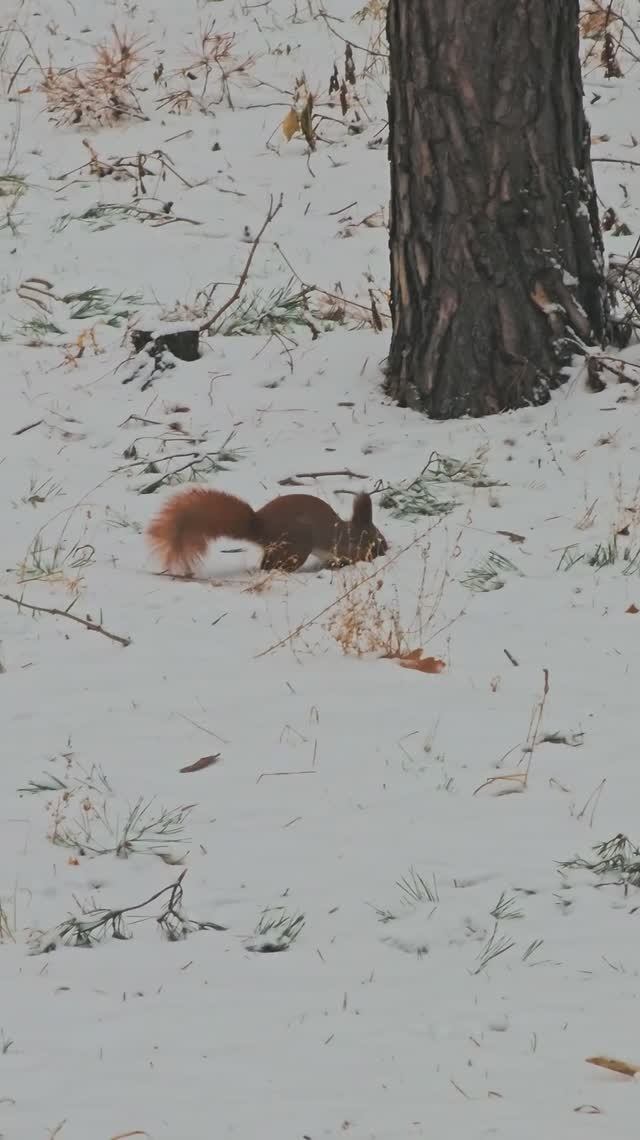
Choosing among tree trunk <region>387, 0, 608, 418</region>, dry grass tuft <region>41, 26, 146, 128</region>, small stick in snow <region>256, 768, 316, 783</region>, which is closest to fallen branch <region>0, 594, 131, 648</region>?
small stick in snow <region>256, 768, 316, 783</region>

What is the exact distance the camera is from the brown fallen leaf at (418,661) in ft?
13.4

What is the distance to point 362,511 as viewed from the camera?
4.90 metres

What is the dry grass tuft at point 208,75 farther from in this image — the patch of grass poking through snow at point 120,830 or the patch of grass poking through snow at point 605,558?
the patch of grass poking through snow at point 120,830

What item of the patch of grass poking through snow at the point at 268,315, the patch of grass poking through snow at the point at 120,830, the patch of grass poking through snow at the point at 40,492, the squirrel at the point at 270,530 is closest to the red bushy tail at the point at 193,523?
the squirrel at the point at 270,530

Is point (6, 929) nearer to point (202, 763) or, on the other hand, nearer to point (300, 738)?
point (202, 763)

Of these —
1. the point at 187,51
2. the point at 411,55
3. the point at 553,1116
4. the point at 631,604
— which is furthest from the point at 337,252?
the point at 553,1116

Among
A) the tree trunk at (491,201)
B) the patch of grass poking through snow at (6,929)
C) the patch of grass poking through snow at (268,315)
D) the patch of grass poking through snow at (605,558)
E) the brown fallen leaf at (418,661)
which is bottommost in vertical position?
the patch of grass poking through snow at (6,929)

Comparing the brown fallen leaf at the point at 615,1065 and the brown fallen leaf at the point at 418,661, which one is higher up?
the brown fallen leaf at the point at 418,661

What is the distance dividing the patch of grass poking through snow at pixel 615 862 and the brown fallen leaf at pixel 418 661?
41.4 inches

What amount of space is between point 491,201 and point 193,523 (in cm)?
196

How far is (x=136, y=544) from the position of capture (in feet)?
17.0

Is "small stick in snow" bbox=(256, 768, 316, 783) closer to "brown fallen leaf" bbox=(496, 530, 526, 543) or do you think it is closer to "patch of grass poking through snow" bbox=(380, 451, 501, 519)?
"brown fallen leaf" bbox=(496, 530, 526, 543)

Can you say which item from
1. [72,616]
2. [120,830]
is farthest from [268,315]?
[120,830]

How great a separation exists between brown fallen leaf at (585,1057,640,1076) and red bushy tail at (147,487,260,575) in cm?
262
